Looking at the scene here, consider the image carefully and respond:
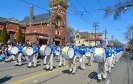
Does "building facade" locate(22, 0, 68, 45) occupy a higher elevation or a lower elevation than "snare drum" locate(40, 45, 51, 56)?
higher

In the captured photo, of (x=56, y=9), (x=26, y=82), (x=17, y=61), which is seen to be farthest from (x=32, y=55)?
(x=56, y=9)

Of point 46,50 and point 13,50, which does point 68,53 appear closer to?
point 46,50

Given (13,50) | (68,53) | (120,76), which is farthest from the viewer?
(13,50)

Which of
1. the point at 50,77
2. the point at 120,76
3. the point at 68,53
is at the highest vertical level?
the point at 68,53

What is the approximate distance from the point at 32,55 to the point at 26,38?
83.1 feet

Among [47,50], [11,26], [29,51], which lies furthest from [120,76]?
[11,26]

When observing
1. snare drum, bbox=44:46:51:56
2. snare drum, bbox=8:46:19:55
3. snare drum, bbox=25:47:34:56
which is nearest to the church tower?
snare drum, bbox=8:46:19:55

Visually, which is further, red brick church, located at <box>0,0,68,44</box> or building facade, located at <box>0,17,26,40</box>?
red brick church, located at <box>0,0,68,44</box>

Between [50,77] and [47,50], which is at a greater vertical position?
[47,50]

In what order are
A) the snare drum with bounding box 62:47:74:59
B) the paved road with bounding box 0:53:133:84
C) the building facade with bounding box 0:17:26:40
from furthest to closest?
the building facade with bounding box 0:17:26:40, the snare drum with bounding box 62:47:74:59, the paved road with bounding box 0:53:133:84

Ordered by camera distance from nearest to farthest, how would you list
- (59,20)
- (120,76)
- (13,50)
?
(120,76) < (13,50) < (59,20)

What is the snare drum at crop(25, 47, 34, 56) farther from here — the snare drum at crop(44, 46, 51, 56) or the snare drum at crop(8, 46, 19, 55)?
the snare drum at crop(44, 46, 51, 56)

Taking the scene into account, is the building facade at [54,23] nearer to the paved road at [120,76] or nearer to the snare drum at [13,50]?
the snare drum at [13,50]

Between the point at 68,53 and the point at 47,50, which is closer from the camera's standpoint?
the point at 68,53
